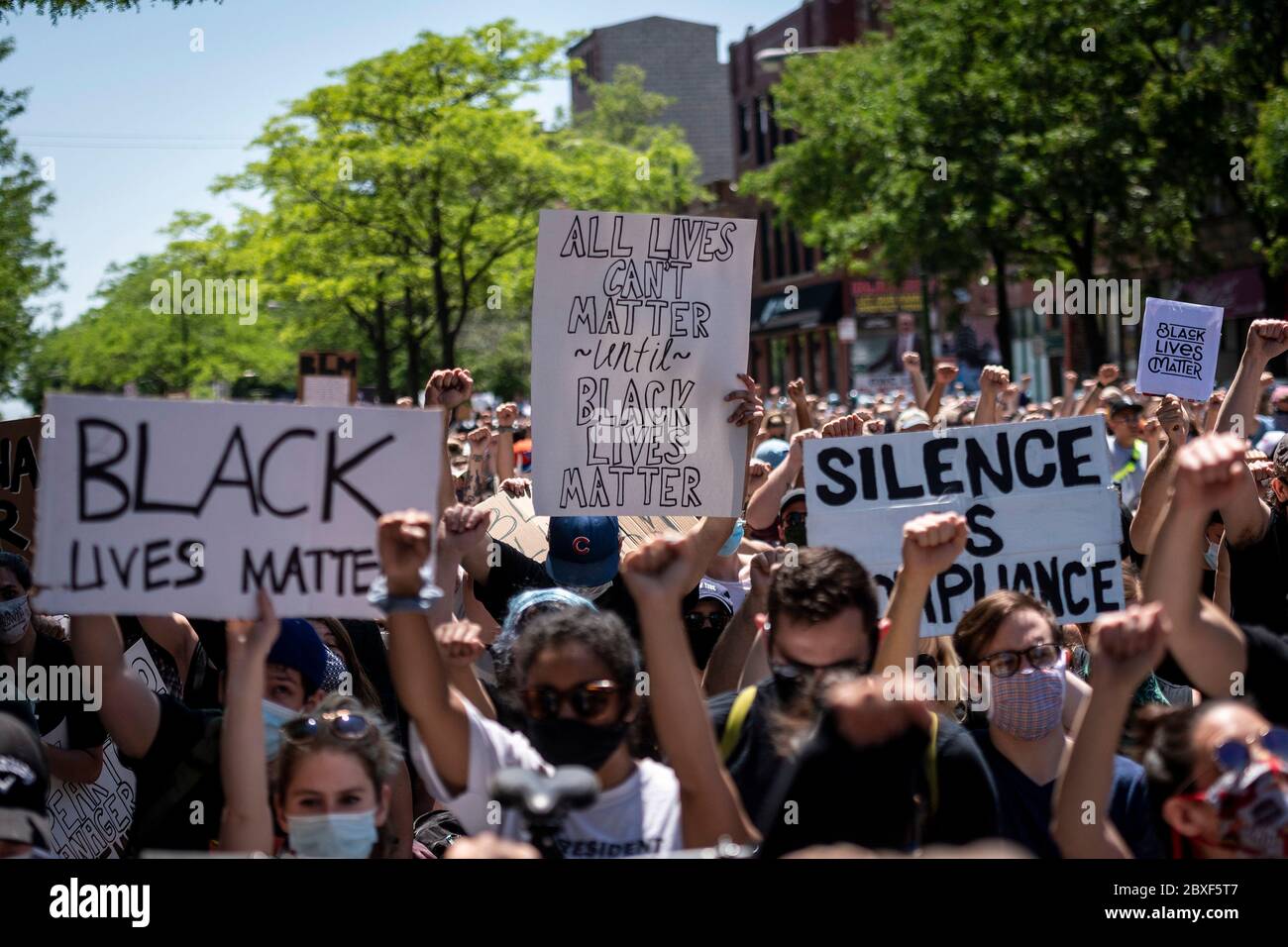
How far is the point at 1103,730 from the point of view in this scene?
289 cm

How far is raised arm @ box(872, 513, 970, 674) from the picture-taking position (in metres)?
3.42

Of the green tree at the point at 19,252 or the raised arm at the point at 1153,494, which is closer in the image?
the raised arm at the point at 1153,494

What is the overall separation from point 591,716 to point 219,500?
98cm

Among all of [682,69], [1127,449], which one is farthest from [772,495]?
[682,69]

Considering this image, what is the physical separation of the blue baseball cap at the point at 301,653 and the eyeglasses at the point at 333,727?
0.68 metres

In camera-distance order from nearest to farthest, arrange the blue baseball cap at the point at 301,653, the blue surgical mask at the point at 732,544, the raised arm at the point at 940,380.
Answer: the blue baseball cap at the point at 301,653 → the blue surgical mask at the point at 732,544 → the raised arm at the point at 940,380

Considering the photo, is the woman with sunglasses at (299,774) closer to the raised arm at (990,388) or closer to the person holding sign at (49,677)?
the person holding sign at (49,677)

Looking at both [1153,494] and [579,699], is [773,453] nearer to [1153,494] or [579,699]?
[1153,494]

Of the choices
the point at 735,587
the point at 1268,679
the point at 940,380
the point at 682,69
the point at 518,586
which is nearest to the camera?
the point at 1268,679

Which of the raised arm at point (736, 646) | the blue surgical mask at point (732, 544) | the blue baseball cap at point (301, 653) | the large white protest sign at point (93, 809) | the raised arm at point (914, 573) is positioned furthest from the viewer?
the blue surgical mask at point (732, 544)

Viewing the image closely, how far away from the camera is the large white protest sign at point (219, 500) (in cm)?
325

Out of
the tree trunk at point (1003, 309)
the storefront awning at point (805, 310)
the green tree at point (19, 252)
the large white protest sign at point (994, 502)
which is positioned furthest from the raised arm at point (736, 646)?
the storefront awning at point (805, 310)

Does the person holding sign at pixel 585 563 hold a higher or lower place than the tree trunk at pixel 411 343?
lower

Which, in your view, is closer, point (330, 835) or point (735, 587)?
point (330, 835)
